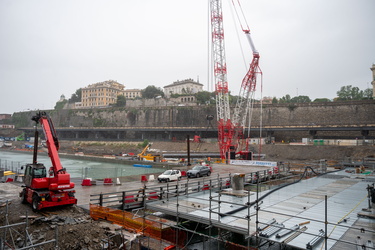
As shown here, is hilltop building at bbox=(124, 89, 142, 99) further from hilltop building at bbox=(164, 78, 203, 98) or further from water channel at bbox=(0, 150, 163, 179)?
water channel at bbox=(0, 150, 163, 179)

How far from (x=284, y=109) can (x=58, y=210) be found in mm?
65341

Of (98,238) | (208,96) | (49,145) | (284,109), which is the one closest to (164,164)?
(49,145)

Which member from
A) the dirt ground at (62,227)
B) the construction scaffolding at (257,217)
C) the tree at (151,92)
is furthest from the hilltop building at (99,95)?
the construction scaffolding at (257,217)

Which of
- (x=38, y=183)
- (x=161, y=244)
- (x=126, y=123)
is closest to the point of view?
(x=161, y=244)

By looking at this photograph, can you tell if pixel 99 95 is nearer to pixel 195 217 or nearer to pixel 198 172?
pixel 198 172

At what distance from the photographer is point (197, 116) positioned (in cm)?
8112

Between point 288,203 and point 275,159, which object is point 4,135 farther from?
point 288,203

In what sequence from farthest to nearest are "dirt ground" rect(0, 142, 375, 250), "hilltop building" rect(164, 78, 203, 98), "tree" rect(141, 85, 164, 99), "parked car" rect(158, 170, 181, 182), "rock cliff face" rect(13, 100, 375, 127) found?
"hilltop building" rect(164, 78, 203, 98) → "tree" rect(141, 85, 164, 99) → "rock cliff face" rect(13, 100, 375, 127) → "parked car" rect(158, 170, 181, 182) → "dirt ground" rect(0, 142, 375, 250)

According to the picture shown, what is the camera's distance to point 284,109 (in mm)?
70000

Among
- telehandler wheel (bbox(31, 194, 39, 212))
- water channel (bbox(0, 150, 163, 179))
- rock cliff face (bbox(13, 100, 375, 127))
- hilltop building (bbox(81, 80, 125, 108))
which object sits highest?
hilltop building (bbox(81, 80, 125, 108))

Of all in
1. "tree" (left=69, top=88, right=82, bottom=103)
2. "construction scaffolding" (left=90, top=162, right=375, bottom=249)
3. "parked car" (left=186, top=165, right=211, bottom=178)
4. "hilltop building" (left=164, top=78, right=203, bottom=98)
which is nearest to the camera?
"construction scaffolding" (left=90, top=162, right=375, bottom=249)

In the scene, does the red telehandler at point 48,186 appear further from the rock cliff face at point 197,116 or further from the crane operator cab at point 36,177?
the rock cliff face at point 197,116

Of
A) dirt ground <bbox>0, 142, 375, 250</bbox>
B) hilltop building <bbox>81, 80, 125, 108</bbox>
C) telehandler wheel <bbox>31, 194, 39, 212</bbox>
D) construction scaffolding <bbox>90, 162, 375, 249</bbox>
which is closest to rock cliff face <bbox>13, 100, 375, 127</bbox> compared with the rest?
hilltop building <bbox>81, 80, 125, 108</bbox>

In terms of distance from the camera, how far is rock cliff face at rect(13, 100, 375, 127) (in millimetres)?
61625
